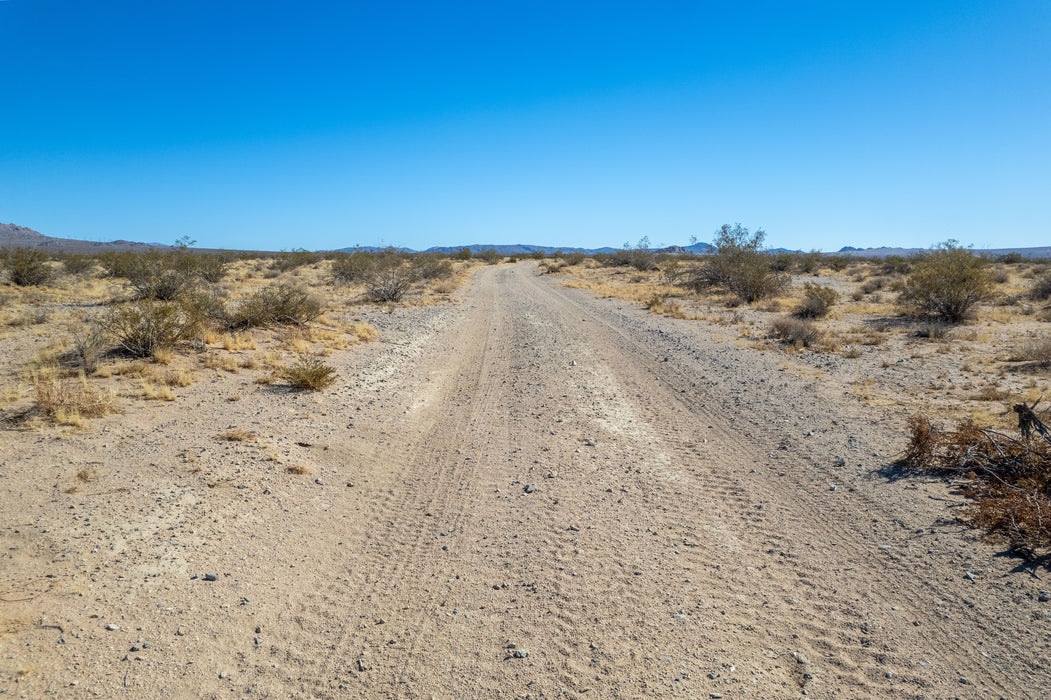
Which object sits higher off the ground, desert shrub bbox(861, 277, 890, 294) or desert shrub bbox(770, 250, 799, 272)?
desert shrub bbox(770, 250, 799, 272)

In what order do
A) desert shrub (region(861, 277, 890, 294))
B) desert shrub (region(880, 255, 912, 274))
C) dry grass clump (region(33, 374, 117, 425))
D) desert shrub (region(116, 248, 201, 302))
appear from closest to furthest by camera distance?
dry grass clump (region(33, 374, 117, 425))
desert shrub (region(116, 248, 201, 302))
desert shrub (region(861, 277, 890, 294))
desert shrub (region(880, 255, 912, 274))

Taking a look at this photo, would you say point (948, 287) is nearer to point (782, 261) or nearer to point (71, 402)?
point (71, 402)

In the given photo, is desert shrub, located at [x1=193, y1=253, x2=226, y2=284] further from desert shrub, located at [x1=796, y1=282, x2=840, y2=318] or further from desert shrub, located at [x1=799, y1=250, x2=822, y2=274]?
desert shrub, located at [x1=799, y1=250, x2=822, y2=274]

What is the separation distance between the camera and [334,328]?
15.8m

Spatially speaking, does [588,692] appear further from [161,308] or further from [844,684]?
[161,308]

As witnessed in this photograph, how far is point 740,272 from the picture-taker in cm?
2559

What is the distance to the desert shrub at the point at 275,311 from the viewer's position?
14070mm

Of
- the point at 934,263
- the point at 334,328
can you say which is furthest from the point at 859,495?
the point at 934,263

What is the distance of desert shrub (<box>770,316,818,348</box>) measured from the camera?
14.3 m

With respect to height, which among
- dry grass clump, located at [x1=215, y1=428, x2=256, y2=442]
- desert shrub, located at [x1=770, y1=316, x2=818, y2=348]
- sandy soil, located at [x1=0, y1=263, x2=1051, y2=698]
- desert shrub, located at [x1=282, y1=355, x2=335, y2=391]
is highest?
desert shrub, located at [x1=770, y1=316, x2=818, y2=348]

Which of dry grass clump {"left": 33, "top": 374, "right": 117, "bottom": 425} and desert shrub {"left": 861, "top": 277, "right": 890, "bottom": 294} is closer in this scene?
dry grass clump {"left": 33, "top": 374, "right": 117, "bottom": 425}

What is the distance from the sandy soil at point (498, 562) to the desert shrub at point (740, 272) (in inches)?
679

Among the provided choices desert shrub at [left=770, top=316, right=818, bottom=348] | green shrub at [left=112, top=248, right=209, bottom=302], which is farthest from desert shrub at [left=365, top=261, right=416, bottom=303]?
desert shrub at [left=770, top=316, right=818, bottom=348]

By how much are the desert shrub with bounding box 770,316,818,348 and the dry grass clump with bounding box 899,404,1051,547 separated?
291 inches
